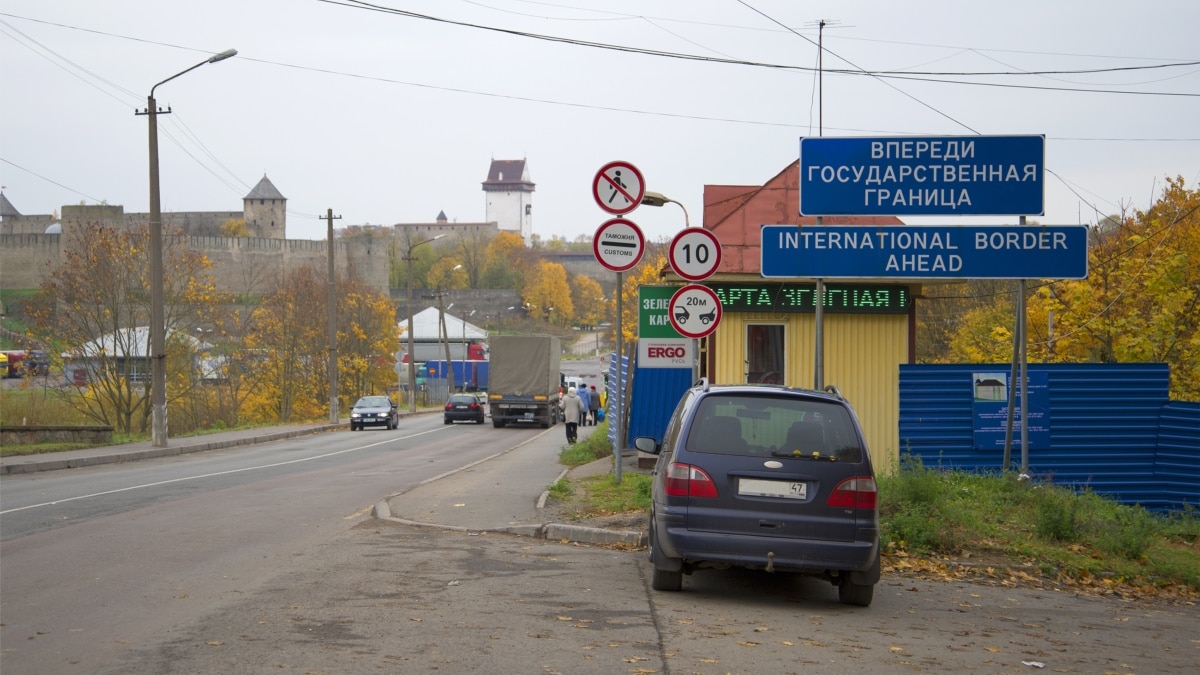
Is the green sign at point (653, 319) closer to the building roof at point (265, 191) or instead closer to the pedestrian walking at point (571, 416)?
the pedestrian walking at point (571, 416)

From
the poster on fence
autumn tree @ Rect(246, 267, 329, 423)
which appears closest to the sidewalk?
the poster on fence

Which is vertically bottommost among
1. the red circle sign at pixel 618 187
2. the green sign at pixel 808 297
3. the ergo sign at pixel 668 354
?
the ergo sign at pixel 668 354

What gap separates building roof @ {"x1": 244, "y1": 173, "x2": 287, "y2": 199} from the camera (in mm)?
147625

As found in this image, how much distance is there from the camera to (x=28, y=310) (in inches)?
1416

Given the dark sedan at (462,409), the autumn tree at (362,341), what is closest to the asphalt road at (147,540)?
the dark sedan at (462,409)

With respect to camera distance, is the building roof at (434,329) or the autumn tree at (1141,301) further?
the building roof at (434,329)

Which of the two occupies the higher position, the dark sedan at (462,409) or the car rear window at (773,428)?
the car rear window at (773,428)

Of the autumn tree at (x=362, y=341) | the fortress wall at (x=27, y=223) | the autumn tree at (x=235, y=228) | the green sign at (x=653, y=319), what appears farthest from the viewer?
the autumn tree at (x=235, y=228)

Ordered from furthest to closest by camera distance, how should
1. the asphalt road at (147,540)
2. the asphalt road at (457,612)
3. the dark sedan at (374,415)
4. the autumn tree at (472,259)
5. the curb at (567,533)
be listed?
the autumn tree at (472,259) < the dark sedan at (374,415) < the curb at (567,533) < the asphalt road at (147,540) < the asphalt road at (457,612)

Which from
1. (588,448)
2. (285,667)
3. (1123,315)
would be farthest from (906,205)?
(1123,315)

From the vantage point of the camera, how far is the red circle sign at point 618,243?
12.9m

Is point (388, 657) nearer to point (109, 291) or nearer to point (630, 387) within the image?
point (630, 387)

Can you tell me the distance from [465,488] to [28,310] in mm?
25915

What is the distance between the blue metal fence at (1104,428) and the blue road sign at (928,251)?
3590mm
